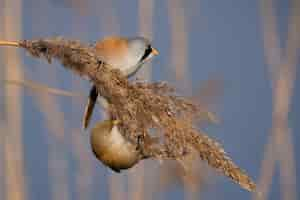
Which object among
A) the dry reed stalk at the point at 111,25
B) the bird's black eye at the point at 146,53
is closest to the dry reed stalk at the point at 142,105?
the bird's black eye at the point at 146,53

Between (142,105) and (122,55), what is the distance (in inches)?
6.1

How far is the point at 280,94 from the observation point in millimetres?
1522

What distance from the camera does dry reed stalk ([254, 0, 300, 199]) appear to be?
1479mm

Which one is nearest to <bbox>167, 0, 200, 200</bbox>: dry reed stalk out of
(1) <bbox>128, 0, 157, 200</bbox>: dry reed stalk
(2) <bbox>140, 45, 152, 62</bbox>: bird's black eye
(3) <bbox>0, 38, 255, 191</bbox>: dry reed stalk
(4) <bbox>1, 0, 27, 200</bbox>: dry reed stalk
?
(1) <bbox>128, 0, 157, 200</bbox>: dry reed stalk

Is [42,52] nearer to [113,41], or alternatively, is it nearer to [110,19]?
[113,41]

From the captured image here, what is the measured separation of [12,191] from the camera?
141 centimetres

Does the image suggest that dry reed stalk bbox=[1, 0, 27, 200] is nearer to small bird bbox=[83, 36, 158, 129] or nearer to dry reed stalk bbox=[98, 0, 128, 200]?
dry reed stalk bbox=[98, 0, 128, 200]

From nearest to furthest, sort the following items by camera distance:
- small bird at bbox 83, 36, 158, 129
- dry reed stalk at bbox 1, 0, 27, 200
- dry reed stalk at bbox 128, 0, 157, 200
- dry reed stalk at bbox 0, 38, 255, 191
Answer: dry reed stalk at bbox 0, 38, 255, 191
small bird at bbox 83, 36, 158, 129
dry reed stalk at bbox 1, 0, 27, 200
dry reed stalk at bbox 128, 0, 157, 200

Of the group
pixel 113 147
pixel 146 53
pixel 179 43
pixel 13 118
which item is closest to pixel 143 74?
pixel 179 43

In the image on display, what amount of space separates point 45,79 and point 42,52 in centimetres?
104

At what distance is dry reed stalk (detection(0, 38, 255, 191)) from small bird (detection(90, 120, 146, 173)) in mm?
41

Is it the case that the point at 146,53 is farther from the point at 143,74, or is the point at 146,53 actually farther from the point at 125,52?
the point at 143,74

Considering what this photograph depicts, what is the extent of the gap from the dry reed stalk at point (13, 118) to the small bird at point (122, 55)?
27.1 inches

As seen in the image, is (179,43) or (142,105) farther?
(179,43)
